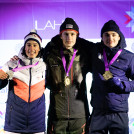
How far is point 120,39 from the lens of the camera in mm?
2291

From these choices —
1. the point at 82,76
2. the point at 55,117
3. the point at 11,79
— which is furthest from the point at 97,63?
the point at 11,79

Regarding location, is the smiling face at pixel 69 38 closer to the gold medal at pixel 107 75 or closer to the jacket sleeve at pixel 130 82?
the gold medal at pixel 107 75

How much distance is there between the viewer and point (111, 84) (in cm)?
207

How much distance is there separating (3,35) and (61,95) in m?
1.68

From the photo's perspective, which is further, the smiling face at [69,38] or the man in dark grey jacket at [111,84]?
the smiling face at [69,38]

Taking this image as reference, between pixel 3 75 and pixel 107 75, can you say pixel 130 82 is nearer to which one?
pixel 107 75

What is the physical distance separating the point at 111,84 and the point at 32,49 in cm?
93

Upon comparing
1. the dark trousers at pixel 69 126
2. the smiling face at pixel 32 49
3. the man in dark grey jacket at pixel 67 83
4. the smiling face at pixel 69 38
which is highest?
the smiling face at pixel 69 38

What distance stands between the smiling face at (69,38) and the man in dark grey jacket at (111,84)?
0.99 ft

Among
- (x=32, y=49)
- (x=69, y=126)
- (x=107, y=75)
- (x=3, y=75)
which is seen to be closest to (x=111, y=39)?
(x=107, y=75)

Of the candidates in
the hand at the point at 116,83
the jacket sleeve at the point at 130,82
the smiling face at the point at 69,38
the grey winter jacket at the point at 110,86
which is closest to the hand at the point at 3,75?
the smiling face at the point at 69,38

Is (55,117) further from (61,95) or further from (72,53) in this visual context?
(72,53)

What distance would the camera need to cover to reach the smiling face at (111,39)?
7.20ft

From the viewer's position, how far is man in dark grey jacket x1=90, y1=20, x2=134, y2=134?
83.1 inches
